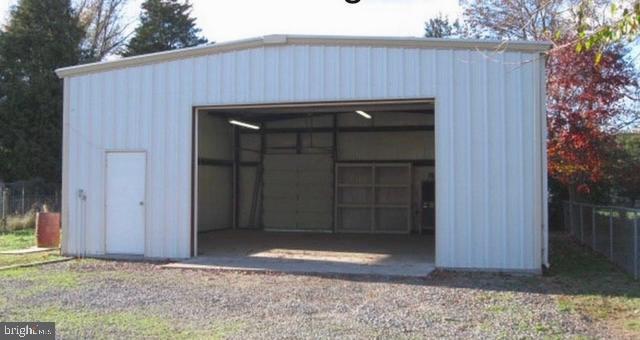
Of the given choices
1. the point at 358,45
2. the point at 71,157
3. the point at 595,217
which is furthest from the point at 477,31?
the point at 71,157

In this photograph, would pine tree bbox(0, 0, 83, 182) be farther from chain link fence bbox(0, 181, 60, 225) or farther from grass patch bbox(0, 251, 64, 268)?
grass patch bbox(0, 251, 64, 268)

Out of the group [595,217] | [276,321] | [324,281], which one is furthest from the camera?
[595,217]

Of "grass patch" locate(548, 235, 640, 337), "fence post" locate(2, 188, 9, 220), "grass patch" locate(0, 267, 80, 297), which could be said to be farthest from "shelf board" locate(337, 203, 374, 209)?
"grass patch" locate(0, 267, 80, 297)

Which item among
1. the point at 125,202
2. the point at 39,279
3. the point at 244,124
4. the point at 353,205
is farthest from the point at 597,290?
the point at 244,124

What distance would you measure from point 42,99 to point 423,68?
2391 centimetres

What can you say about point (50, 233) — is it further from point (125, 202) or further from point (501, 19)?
point (501, 19)

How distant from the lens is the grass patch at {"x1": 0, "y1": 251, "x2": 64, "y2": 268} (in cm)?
1349

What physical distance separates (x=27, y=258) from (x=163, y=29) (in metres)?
28.8

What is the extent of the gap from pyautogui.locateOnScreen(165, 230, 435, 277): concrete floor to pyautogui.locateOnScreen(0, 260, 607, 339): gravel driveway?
713 mm

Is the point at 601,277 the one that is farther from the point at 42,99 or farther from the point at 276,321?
the point at 42,99

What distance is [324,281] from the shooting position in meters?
11.2

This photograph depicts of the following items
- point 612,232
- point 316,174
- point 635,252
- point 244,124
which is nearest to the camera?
point 635,252

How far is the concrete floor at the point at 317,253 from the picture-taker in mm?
12453

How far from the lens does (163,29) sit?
4091cm
